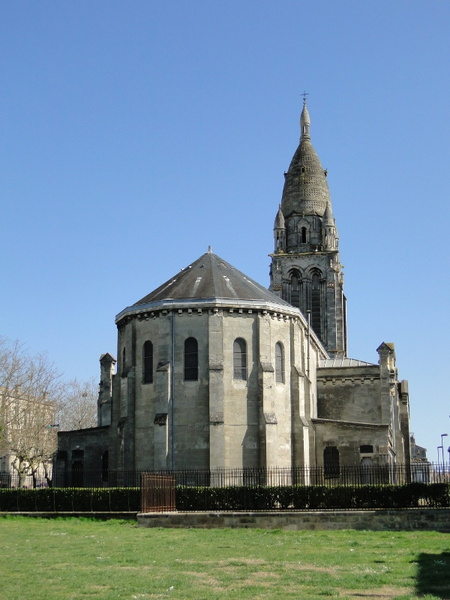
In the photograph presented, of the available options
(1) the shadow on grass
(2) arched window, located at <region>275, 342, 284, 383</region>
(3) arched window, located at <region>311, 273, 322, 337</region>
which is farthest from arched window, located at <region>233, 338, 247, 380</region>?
(3) arched window, located at <region>311, 273, 322, 337</region>

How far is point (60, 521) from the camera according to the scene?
30.5 meters

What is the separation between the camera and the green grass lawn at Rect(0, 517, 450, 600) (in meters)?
13.8

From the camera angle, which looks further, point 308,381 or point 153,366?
point 308,381

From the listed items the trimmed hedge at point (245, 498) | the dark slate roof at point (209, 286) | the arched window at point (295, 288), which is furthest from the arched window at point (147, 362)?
the arched window at point (295, 288)

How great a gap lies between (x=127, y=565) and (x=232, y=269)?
104 ft

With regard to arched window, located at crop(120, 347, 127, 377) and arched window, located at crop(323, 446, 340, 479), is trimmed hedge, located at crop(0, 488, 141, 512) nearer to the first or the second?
arched window, located at crop(120, 347, 127, 377)

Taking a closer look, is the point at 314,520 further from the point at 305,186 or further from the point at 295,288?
the point at 305,186

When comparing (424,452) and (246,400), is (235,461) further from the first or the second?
(424,452)

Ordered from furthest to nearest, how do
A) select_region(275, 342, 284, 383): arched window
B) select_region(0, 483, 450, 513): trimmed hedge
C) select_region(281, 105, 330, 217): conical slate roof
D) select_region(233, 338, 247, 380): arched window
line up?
select_region(281, 105, 330, 217): conical slate roof, select_region(275, 342, 284, 383): arched window, select_region(233, 338, 247, 380): arched window, select_region(0, 483, 450, 513): trimmed hedge

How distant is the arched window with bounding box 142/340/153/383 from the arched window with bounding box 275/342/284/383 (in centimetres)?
661

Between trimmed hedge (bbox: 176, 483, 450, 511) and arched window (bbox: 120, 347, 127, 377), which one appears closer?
trimmed hedge (bbox: 176, 483, 450, 511)

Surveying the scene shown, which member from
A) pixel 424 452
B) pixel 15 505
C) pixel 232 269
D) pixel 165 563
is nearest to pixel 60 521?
pixel 15 505

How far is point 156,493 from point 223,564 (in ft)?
42.4

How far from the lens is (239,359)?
4288 centimetres
